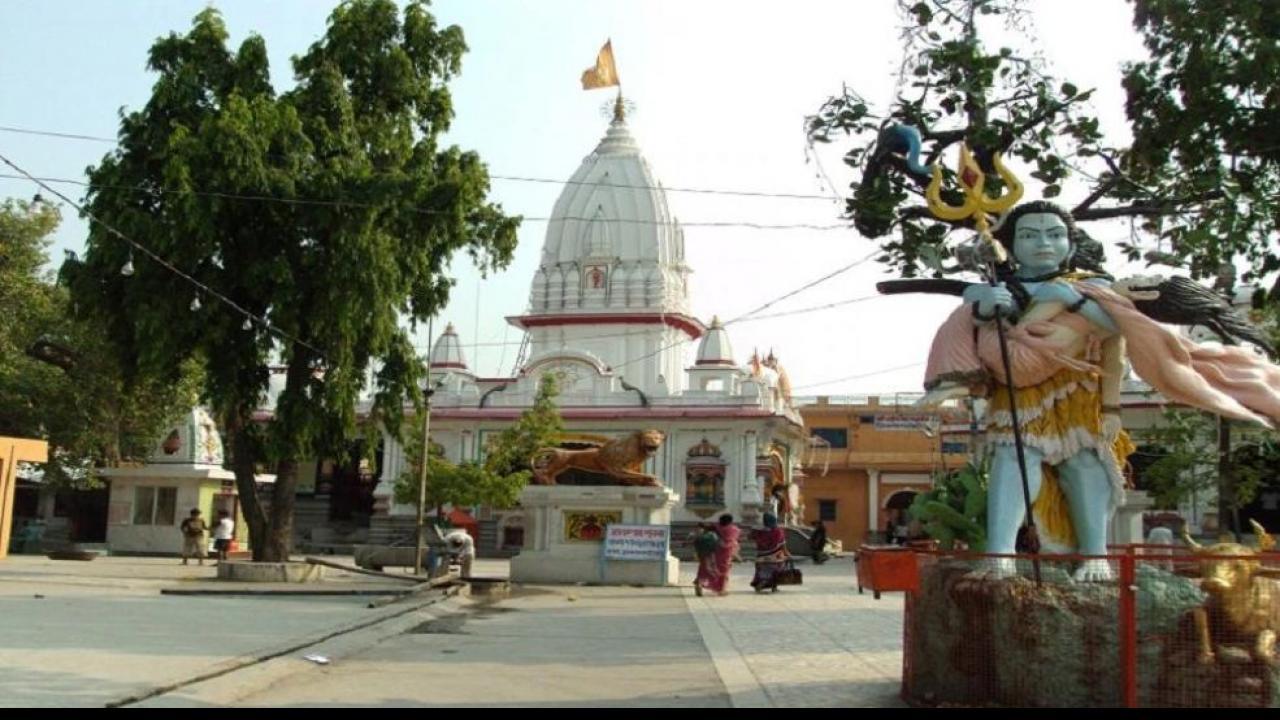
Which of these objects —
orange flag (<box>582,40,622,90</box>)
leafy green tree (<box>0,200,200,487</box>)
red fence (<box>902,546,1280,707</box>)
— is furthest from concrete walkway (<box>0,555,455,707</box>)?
orange flag (<box>582,40,622,90</box>)

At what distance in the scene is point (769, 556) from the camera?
72.2ft

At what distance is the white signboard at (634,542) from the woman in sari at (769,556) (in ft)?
6.25

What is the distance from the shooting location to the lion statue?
961 inches

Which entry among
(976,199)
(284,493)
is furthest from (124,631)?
(284,493)

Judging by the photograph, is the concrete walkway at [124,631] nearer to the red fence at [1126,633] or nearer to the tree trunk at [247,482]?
the tree trunk at [247,482]

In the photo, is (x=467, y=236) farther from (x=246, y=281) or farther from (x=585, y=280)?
(x=585, y=280)

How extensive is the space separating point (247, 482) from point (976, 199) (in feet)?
54.8

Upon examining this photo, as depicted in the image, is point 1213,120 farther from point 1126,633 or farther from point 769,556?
point 769,556

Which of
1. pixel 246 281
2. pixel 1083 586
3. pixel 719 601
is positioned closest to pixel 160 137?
pixel 246 281

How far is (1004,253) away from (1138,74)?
428 centimetres

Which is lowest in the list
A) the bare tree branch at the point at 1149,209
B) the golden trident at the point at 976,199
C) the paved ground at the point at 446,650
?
the paved ground at the point at 446,650

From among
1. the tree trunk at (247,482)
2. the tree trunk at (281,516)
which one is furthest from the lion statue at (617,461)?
the tree trunk at (247,482)

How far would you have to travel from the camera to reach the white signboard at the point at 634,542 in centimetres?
2314

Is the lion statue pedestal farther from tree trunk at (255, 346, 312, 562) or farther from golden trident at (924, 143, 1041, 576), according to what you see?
golden trident at (924, 143, 1041, 576)
